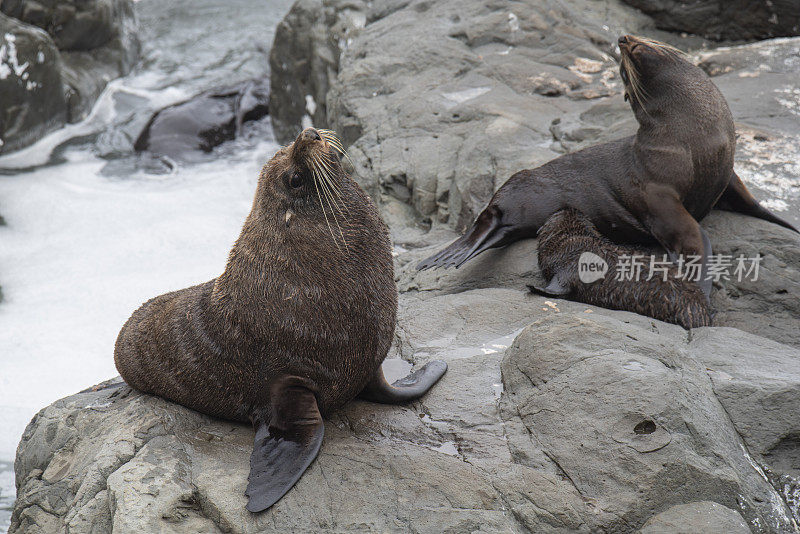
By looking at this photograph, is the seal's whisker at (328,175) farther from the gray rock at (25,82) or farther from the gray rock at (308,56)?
the gray rock at (25,82)

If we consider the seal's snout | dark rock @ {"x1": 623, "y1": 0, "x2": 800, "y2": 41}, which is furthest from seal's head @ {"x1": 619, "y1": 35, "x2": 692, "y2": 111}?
dark rock @ {"x1": 623, "y1": 0, "x2": 800, "y2": 41}

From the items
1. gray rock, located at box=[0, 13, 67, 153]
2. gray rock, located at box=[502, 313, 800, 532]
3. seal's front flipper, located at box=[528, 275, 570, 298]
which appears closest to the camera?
gray rock, located at box=[502, 313, 800, 532]

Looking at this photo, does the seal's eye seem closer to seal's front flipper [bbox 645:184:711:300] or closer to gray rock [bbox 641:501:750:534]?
→ gray rock [bbox 641:501:750:534]

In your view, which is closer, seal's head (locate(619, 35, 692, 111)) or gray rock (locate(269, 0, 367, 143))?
seal's head (locate(619, 35, 692, 111))

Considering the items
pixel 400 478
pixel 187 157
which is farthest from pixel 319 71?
pixel 400 478

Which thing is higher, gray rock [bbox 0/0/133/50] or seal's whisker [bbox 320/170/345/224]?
seal's whisker [bbox 320/170/345/224]

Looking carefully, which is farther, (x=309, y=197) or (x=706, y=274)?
(x=706, y=274)

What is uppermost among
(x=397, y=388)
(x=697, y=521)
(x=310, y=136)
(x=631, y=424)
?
(x=310, y=136)

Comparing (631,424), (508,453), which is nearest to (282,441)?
(508,453)

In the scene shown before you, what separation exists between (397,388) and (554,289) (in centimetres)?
167

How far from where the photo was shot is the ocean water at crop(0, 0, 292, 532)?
825 cm

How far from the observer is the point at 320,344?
3.68 metres

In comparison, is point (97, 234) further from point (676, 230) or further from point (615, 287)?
point (676, 230)

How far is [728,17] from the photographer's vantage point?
10391mm
